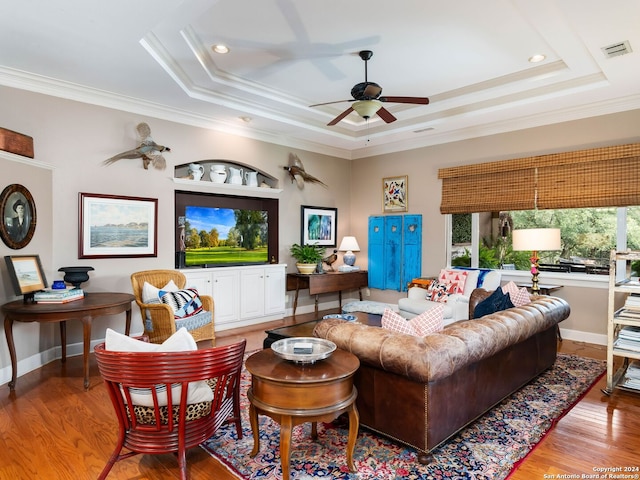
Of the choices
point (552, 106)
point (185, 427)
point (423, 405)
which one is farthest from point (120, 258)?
point (552, 106)

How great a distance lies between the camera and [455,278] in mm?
5348

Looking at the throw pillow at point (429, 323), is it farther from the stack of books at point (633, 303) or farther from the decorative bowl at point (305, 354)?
the stack of books at point (633, 303)

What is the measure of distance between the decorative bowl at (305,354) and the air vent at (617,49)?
3445mm

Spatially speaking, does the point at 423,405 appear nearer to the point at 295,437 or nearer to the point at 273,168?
the point at 295,437

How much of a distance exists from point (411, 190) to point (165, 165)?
3834mm

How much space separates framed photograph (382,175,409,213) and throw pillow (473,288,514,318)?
3507 millimetres

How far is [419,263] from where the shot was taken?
21.2 ft

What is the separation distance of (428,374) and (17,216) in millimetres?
3799

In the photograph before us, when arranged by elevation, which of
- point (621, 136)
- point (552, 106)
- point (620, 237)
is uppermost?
point (552, 106)

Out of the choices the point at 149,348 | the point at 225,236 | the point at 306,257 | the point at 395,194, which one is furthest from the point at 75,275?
the point at 395,194

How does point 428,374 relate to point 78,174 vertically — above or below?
below

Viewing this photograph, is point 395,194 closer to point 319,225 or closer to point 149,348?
point 319,225

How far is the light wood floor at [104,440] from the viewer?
2217mm

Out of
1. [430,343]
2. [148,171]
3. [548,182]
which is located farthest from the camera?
[548,182]
